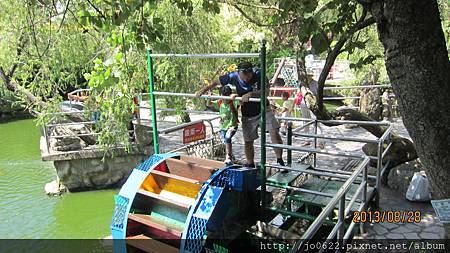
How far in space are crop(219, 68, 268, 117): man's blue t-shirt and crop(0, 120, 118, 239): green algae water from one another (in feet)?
15.2

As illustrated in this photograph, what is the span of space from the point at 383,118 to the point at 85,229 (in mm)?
8565

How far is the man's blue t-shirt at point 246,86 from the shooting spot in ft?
14.1

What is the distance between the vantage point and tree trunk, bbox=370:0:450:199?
1.82 m

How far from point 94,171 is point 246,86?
639cm

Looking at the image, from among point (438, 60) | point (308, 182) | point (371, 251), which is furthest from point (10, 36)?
point (438, 60)

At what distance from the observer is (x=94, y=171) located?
941 centimetres

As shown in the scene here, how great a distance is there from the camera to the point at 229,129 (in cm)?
500

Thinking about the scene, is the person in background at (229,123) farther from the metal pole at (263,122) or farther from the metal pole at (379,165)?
the metal pole at (379,165)

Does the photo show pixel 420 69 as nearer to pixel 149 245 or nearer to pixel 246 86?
pixel 246 86

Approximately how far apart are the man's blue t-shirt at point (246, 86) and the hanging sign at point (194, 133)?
981 mm

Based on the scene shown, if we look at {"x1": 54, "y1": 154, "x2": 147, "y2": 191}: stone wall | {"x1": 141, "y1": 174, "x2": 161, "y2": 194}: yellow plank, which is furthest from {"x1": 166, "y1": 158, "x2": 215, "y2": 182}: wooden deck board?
{"x1": 54, "y1": 154, "x2": 147, "y2": 191}: stone wall

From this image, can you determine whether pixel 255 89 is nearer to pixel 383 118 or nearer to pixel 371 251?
pixel 371 251

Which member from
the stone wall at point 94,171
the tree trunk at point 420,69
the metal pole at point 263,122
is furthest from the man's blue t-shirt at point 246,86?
the stone wall at point 94,171
